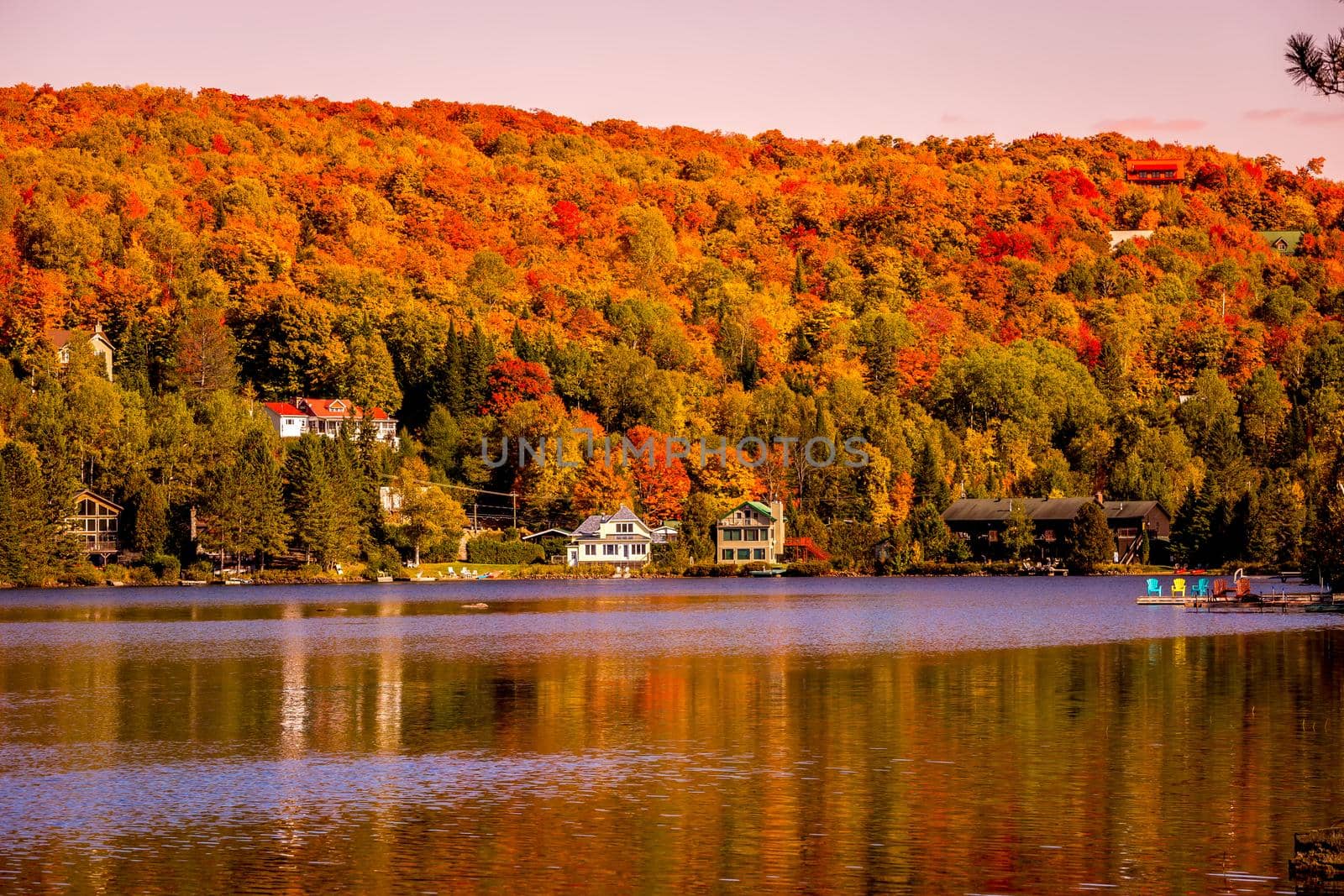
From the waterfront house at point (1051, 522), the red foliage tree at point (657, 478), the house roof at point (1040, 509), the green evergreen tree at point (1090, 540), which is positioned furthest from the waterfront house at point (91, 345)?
the green evergreen tree at point (1090, 540)

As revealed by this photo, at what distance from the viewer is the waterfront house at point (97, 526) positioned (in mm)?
114000

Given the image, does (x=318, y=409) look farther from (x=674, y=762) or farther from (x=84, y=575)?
(x=674, y=762)

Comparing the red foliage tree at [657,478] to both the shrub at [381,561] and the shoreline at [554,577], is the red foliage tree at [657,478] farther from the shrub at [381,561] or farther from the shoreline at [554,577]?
the shrub at [381,561]

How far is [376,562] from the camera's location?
12294cm

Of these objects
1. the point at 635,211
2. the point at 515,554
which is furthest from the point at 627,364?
the point at 635,211

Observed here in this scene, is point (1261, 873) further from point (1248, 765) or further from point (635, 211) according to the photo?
point (635, 211)

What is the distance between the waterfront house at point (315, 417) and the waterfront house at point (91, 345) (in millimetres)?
13330

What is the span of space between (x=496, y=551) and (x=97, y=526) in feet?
99.9

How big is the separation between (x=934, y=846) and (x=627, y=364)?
128 metres

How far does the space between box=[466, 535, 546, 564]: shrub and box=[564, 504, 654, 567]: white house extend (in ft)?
11.8

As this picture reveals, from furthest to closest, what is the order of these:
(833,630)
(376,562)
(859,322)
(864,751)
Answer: (859,322) → (376,562) → (833,630) → (864,751)

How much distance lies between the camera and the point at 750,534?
136 meters

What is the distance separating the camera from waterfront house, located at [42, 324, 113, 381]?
127625 millimetres

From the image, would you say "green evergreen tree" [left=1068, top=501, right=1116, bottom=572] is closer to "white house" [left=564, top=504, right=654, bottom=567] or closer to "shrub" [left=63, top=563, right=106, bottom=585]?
"white house" [left=564, top=504, right=654, bottom=567]
